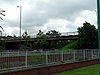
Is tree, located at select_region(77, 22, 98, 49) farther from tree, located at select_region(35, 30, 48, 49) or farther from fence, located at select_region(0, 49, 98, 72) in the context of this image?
fence, located at select_region(0, 49, 98, 72)

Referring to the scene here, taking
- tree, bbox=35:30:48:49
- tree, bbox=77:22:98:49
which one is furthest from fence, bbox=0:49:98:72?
tree, bbox=35:30:48:49

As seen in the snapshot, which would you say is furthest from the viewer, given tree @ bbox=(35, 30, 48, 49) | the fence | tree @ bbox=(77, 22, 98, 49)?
Answer: tree @ bbox=(35, 30, 48, 49)

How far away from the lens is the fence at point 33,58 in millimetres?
10246

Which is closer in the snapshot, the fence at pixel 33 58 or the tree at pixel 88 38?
the fence at pixel 33 58

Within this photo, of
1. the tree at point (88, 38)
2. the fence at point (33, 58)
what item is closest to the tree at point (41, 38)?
the tree at point (88, 38)

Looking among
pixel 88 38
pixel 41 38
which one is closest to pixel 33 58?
pixel 88 38

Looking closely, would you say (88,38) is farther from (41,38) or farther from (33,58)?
(33,58)

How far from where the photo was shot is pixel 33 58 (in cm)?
1213

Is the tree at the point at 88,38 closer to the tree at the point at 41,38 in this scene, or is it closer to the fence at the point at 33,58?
the tree at the point at 41,38

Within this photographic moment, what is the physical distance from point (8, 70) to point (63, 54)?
19.4 feet

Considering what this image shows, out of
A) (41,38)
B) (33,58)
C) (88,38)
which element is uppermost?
(41,38)

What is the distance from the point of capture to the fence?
10.2m

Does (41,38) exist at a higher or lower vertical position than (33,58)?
higher

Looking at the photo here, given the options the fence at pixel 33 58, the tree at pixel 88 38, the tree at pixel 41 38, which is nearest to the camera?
the fence at pixel 33 58
